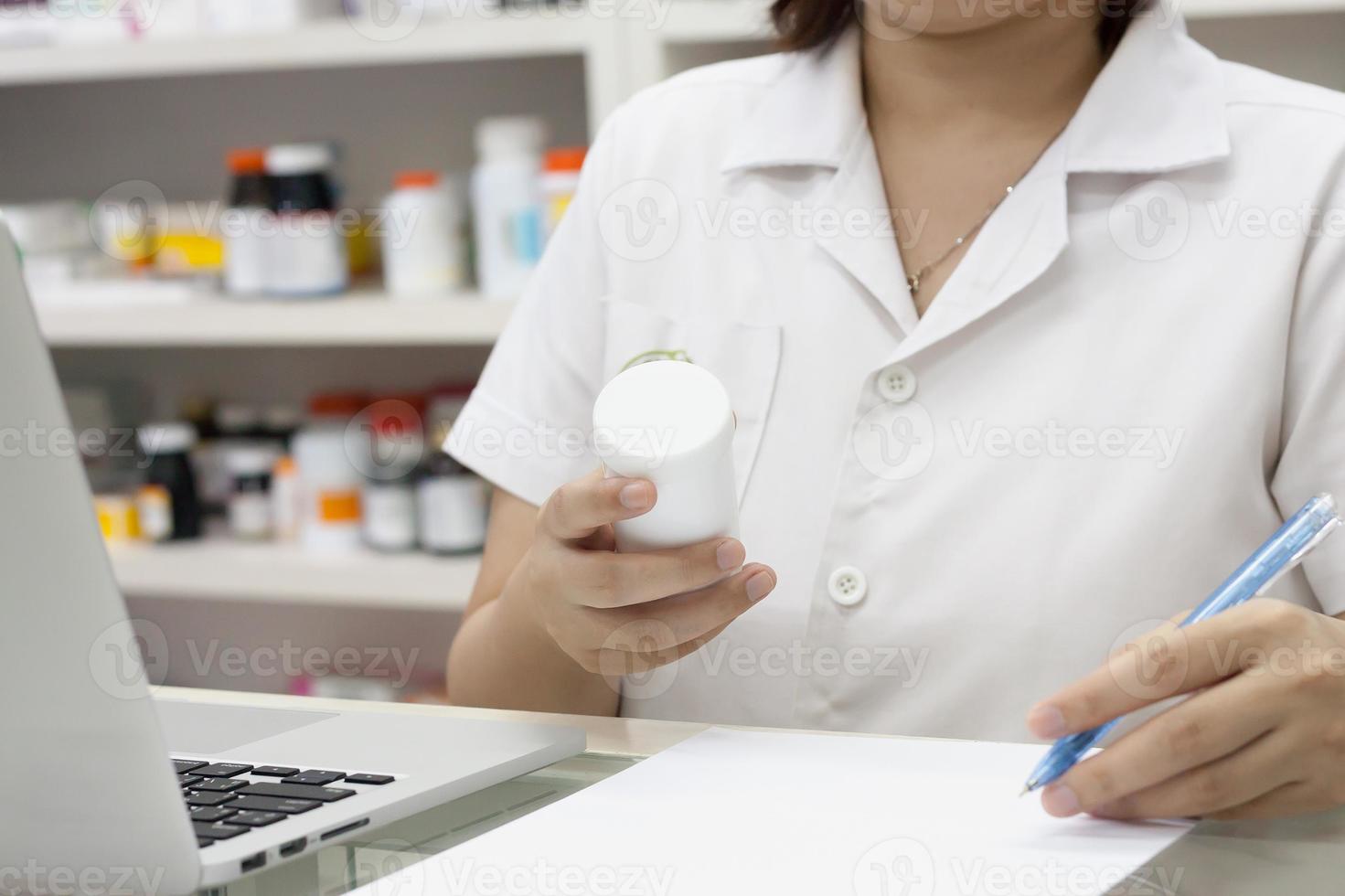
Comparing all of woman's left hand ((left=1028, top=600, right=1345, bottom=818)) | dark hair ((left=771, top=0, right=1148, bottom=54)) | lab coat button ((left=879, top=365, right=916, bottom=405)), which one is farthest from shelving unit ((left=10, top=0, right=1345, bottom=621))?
woman's left hand ((left=1028, top=600, right=1345, bottom=818))

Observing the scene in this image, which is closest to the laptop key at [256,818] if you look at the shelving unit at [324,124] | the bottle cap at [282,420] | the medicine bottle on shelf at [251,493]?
the shelving unit at [324,124]

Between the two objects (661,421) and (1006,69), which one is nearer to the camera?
(661,421)

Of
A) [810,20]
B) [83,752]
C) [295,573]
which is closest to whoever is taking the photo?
[83,752]

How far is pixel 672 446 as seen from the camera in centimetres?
54

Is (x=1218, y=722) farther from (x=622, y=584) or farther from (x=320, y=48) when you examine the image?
(x=320, y=48)

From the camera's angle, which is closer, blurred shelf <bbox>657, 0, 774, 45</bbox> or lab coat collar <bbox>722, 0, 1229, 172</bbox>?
lab coat collar <bbox>722, 0, 1229, 172</bbox>

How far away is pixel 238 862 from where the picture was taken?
46 centimetres

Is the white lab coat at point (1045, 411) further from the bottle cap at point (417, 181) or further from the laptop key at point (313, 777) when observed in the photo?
the bottle cap at point (417, 181)

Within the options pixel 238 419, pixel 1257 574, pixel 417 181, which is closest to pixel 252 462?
pixel 238 419

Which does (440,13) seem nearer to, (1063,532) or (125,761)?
(1063,532)

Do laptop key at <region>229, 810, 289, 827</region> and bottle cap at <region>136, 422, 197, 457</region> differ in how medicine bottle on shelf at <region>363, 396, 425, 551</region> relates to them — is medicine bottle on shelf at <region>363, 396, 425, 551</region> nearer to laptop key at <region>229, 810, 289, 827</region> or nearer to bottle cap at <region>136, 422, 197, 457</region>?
bottle cap at <region>136, 422, 197, 457</region>

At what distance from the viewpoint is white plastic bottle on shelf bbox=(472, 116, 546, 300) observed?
149cm

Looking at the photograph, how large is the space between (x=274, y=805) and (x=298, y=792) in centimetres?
A: 2

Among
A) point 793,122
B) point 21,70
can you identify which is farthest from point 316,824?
point 21,70
